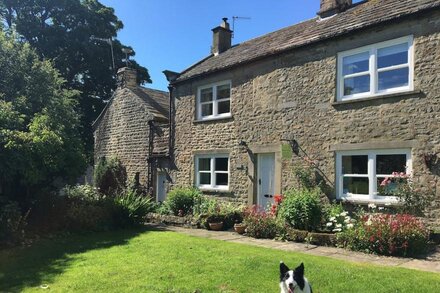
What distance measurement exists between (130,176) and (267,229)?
11703mm

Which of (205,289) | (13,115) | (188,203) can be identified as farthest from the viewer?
(188,203)

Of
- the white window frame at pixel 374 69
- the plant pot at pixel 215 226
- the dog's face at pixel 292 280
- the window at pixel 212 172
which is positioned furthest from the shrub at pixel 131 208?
the dog's face at pixel 292 280

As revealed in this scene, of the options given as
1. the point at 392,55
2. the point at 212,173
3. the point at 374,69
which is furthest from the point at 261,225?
the point at 392,55

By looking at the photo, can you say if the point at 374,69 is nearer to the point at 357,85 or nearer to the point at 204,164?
the point at 357,85

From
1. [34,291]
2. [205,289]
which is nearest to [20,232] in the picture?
[34,291]

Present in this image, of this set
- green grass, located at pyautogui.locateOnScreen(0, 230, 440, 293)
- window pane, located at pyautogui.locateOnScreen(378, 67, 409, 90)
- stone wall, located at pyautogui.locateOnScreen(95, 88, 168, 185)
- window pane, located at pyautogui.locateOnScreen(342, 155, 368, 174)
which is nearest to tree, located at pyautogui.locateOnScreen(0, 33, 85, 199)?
green grass, located at pyautogui.locateOnScreen(0, 230, 440, 293)

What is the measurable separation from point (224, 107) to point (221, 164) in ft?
7.98

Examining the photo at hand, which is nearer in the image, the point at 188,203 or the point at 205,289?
the point at 205,289

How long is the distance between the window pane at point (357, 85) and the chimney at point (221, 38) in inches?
357

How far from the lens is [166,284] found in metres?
6.80

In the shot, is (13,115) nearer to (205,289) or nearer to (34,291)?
(34,291)

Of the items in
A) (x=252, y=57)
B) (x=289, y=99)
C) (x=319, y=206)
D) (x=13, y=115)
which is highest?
(x=252, y=57)

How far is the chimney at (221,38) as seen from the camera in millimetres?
20047

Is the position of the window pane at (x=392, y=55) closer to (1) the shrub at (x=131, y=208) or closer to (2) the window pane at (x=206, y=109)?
(2) the window pane at (x=206, y=109)
